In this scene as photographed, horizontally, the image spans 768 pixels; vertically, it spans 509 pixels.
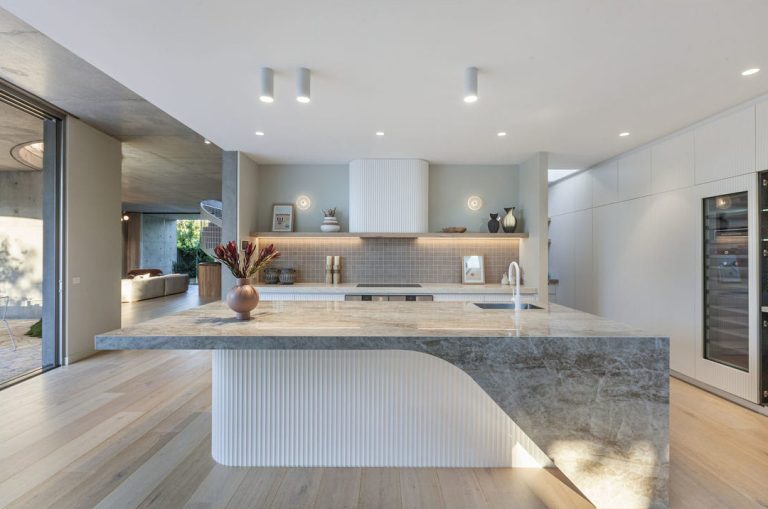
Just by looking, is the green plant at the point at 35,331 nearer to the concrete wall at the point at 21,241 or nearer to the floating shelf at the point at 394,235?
the concrete wall at the point at 21,241

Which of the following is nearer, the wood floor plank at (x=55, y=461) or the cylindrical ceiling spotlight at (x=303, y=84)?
the wood floor plank at (x=55, y=461)

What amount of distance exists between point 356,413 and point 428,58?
2156mm

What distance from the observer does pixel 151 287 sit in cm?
985

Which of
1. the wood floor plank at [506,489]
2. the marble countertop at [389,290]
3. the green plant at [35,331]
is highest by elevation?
the marble countertop at [389,290]

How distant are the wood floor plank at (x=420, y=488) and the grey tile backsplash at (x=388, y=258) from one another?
2.87 m

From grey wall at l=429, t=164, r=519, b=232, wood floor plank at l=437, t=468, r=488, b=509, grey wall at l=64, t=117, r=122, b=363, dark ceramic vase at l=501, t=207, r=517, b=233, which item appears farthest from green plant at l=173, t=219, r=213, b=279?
wood floor plank at l=437, t=468, r=488, b=509

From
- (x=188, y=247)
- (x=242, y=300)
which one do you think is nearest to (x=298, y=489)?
(x=242, y=300)

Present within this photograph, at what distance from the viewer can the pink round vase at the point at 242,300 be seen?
6.70 ft

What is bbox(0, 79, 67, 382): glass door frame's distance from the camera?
157 inches

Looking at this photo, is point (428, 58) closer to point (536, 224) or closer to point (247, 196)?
point (536, 224)

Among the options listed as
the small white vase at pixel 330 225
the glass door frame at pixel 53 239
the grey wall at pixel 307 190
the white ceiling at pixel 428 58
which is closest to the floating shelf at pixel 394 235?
the small white vase at pixel 330 225

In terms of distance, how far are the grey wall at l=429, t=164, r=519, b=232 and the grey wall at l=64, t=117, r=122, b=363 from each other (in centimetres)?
405

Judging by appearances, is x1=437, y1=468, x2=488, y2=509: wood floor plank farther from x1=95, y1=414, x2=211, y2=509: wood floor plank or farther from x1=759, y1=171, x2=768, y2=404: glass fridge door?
x1=759, y1=171, x2=768, y2=404: glass fridge door

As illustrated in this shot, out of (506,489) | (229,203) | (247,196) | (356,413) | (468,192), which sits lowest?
(506,489)
